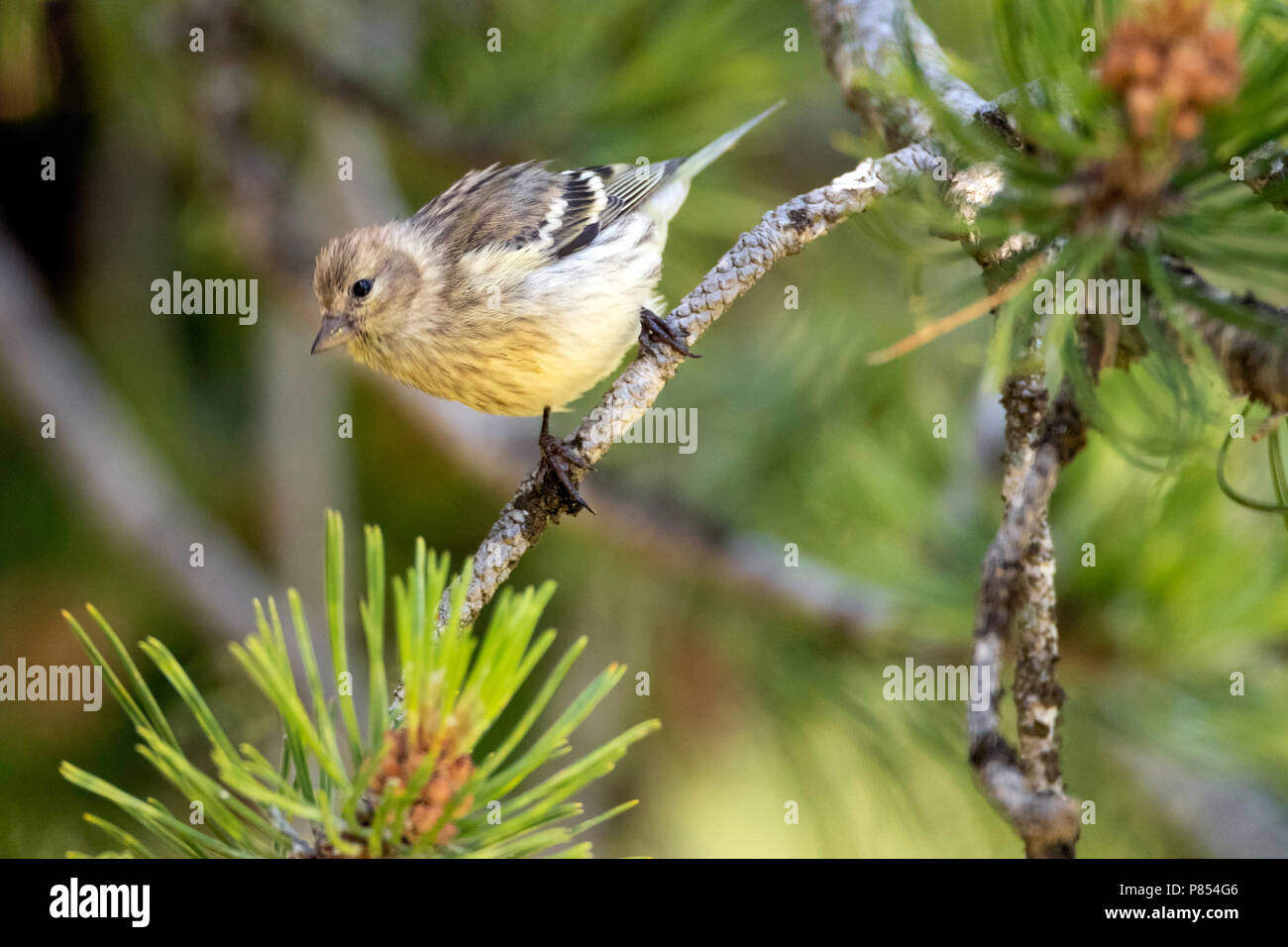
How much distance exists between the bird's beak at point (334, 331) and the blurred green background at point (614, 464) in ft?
1.05

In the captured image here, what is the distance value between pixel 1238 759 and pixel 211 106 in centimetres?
226

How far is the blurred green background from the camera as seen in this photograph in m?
1.82

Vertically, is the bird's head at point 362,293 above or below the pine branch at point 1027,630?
above

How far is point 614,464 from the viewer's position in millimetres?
2479

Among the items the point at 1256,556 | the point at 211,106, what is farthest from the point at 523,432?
the point at 1256,556

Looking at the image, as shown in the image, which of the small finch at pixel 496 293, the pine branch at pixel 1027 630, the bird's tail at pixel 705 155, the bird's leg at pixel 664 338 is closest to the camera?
the pine branch at pixel 1027 630

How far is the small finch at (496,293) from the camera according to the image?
1.75m

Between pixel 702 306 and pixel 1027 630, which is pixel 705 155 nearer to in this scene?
pixel 702 306

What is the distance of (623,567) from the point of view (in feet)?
8.31

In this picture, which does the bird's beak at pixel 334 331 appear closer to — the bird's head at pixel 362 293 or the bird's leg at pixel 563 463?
the bird's head at pixel 362 293

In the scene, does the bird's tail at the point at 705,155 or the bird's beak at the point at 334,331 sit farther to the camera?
the bird's tail at the point at 705,155

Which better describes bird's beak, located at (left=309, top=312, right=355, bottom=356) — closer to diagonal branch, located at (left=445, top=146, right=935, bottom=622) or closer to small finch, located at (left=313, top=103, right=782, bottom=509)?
small finch, located at (left=313, top=103, right=782, bottom=509)

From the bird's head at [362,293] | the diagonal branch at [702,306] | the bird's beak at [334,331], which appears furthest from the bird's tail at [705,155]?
the diagonal branch at [702,306]
